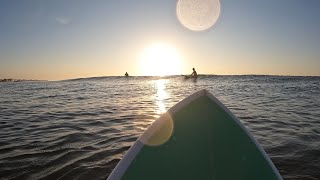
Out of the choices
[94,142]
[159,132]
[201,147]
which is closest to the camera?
[159,132]

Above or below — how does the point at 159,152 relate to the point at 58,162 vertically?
above

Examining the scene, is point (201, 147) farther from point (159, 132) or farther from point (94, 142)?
point (94, 142)

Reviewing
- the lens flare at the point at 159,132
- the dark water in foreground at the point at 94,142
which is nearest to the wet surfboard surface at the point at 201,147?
the lens flare at the point at 159,132

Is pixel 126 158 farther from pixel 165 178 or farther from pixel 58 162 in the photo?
pixel 58 162

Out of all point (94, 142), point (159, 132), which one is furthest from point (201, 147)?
point (94, 142)

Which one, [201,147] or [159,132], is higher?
[159,132]

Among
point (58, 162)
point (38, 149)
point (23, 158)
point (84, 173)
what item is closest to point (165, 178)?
point (84, 173)

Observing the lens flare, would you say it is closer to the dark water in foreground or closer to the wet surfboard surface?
the wet surfboard surface

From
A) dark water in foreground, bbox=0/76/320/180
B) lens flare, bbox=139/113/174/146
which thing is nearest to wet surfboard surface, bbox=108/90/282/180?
lens flare, bbox=139/113/174/146

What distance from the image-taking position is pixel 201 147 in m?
2.78

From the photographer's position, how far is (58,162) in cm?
518

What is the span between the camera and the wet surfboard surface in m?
2.62

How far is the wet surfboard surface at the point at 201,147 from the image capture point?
2621 mm

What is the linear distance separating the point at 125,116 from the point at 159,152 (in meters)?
7.68
